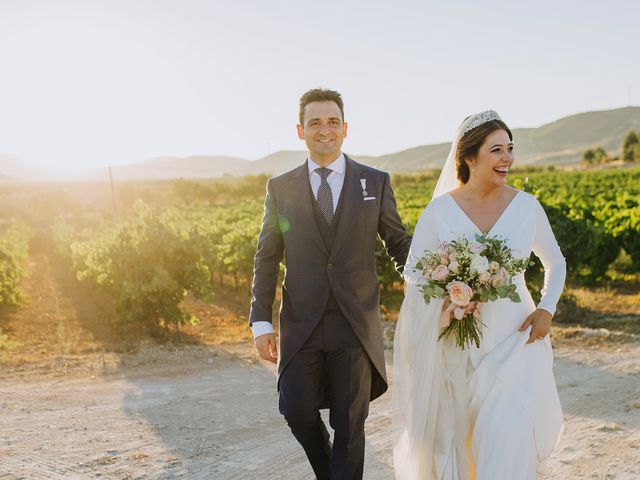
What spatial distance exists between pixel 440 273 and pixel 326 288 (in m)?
0.64

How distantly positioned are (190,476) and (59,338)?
825 centimetres

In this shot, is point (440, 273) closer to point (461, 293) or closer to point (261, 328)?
point (461, 293)

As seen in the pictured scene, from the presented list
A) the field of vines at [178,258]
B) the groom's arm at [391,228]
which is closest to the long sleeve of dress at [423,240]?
the groom's arm at [391,228]

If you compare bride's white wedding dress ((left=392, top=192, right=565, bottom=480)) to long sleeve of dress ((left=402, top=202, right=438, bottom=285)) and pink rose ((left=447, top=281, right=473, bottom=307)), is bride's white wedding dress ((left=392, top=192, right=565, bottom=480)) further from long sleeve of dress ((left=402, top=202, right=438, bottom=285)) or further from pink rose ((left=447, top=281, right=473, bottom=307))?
pink rose ((left=447, top=281, right=473, bottom=307))

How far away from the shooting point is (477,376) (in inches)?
137

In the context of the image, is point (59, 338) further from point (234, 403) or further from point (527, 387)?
point (527, 387)

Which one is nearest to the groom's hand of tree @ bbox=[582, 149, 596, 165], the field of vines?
the field of vines

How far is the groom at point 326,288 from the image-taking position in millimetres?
3557

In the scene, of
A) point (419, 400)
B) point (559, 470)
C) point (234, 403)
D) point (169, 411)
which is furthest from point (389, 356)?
point (419, 400)

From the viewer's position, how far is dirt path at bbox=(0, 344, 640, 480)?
15.8 feet

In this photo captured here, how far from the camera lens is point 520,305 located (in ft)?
11.8

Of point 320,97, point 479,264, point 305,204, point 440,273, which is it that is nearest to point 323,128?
point 320,97

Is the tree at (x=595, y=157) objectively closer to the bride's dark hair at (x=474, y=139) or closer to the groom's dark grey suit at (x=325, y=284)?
the bride's dark hair at (x=474, y=139)

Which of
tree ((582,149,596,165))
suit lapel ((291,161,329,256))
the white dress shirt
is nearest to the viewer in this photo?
suit lapel ((291,161,329,256))
